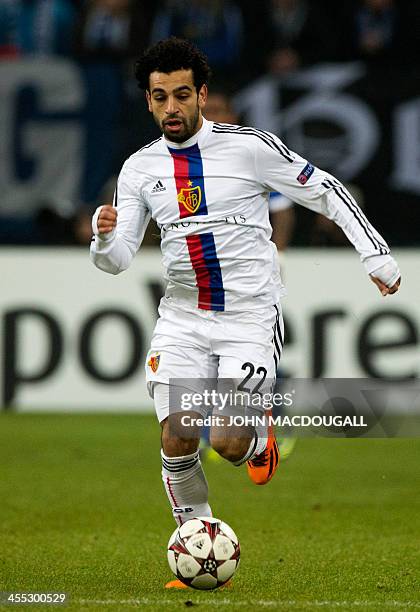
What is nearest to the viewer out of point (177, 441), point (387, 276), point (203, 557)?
point (203, 557)

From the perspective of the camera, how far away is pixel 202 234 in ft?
18.1

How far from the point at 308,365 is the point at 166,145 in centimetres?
551

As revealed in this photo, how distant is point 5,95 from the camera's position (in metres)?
12.4

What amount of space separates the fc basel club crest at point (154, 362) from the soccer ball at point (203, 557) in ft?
2.24

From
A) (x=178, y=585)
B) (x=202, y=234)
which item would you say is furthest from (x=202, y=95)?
(x=178, y=585)

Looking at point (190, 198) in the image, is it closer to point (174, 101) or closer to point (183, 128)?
point (183, 128)

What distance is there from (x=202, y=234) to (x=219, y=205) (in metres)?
0.14

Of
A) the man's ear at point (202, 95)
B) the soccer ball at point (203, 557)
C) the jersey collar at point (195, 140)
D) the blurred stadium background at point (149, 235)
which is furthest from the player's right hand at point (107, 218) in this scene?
the blurred stadium background at point (149, 235)

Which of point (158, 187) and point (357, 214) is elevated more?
point (158, 187)

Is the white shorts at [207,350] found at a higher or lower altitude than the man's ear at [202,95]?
lower

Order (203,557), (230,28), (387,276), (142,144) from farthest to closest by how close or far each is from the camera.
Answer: (230,28)
(142,144)
(387,276)
(203,557)

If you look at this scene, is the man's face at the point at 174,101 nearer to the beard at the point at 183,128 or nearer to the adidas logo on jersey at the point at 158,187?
the beard at the point at 183,128

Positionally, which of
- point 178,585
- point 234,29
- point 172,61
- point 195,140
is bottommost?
point 178,585

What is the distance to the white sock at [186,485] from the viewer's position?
5.42 m
